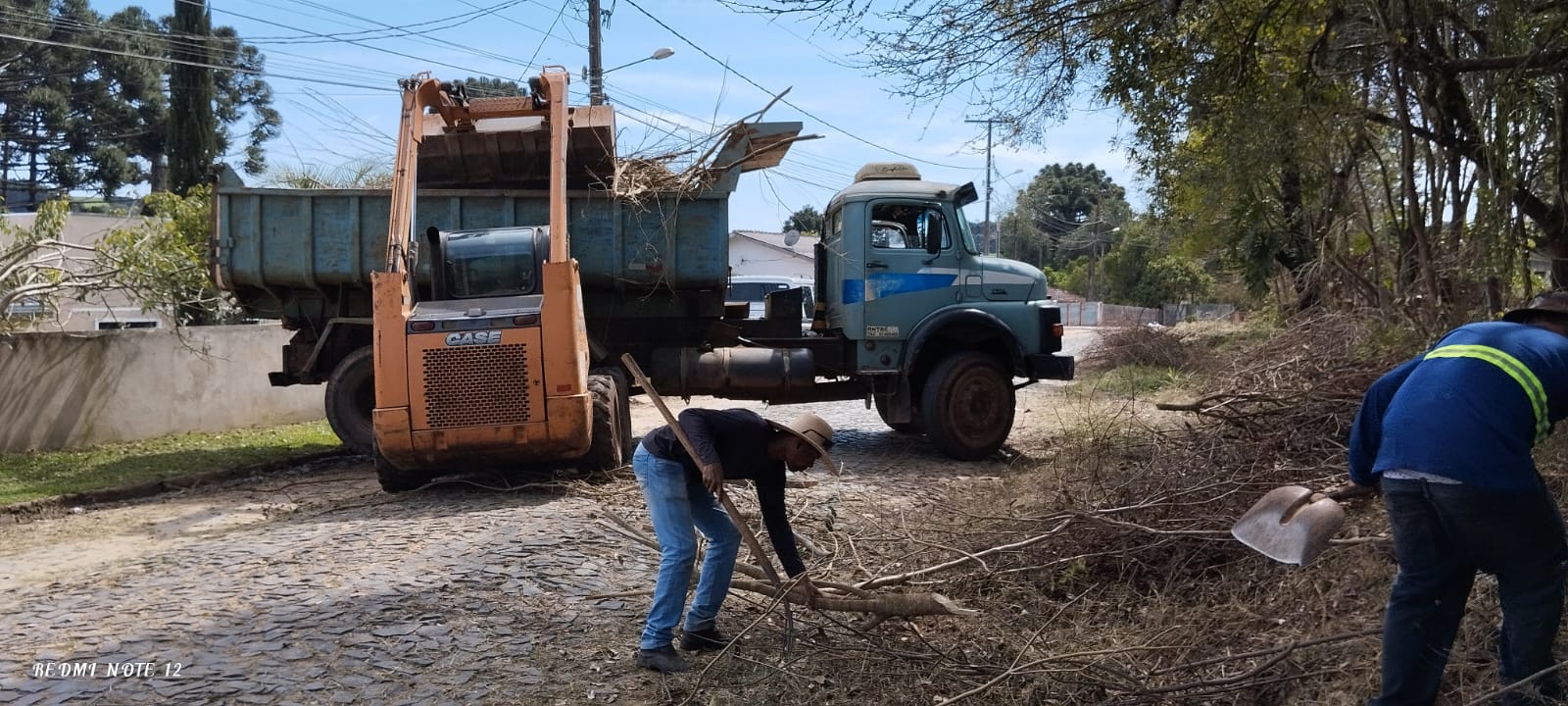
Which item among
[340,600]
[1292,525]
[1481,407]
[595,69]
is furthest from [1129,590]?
[595,69]

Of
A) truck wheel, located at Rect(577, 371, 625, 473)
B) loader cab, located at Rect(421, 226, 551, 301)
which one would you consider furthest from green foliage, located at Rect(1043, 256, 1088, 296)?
truck wheel, located at Rect(577, 371, 625, 473)

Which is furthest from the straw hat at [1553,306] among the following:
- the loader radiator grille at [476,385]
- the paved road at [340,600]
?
the loader radiator grille at [476,385]

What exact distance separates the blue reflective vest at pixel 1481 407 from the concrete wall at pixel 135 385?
11537 mm

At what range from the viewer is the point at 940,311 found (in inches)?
417

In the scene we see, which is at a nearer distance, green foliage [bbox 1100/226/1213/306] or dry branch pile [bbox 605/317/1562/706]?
dry branch pile [bbox 605/317/1562/706]

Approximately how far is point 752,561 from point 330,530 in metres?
2.82

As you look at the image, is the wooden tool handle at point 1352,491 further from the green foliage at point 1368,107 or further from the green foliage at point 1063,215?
the green foliage at point 1063,215

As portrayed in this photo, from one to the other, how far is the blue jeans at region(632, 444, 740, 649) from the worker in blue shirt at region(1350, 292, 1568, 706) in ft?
8.23

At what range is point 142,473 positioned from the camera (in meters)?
10.0

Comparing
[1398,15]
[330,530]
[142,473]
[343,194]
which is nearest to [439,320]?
[330,530]

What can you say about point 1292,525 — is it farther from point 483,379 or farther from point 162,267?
point 162,267

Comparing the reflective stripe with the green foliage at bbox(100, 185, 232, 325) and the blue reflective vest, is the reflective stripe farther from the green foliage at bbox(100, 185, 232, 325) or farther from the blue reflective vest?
the green foliage at bbox(100, 185, 232, 325)

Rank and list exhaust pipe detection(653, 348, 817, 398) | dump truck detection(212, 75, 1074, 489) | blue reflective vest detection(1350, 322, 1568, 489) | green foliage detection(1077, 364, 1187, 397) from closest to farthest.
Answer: blue reflective vest detection(1350, 322, 1568, 489) < dump truck detection(212, 75, 1074, 489) < exhaust pipe detection(653, 348, 817, 398) < green foliage detection(1077, 364, 1187, 397)

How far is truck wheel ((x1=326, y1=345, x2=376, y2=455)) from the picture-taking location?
9.94 metres
